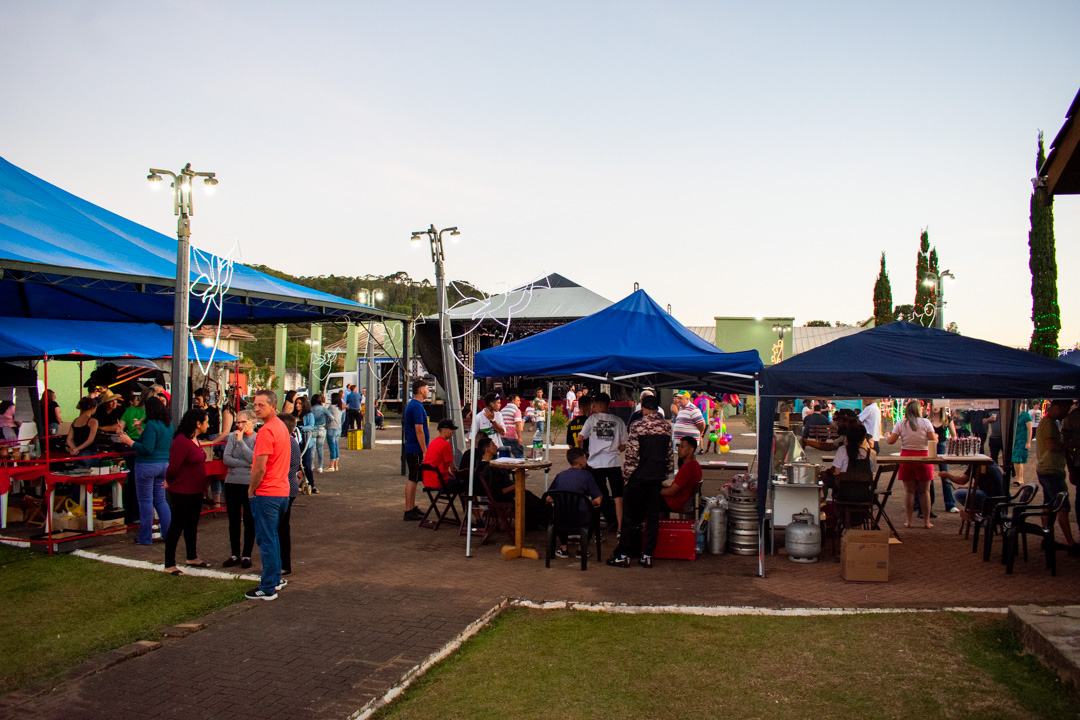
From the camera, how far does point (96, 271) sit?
30.3 feet

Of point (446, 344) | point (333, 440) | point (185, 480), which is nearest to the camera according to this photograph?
point (185, 480)

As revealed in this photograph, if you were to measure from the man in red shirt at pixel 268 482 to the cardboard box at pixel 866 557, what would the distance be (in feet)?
16.6

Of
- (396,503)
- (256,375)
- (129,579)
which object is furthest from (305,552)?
(256,375)

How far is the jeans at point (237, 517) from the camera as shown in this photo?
748 cm

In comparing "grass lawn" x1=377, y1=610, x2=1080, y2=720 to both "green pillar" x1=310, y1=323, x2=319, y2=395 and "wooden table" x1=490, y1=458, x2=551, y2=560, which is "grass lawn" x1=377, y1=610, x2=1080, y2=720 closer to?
"wooden table" x1=490, y1=458, x2=551, y2=560

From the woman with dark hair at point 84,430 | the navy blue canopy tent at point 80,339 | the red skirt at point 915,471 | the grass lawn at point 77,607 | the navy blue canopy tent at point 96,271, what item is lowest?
the grass lawn at point 77,607

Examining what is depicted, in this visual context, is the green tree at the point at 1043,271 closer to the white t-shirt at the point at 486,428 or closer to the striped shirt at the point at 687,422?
the striped shirt at the point at 687,422

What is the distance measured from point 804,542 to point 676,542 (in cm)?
132

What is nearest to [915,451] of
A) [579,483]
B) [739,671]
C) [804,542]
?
[804,542]

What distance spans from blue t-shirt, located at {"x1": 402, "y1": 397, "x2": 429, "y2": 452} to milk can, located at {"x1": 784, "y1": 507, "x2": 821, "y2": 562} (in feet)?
15.9

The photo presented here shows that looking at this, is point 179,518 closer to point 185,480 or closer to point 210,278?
point 185,480

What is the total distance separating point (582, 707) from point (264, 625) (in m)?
2.70

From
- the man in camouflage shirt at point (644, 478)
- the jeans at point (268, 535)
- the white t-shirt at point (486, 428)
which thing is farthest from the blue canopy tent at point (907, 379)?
the jeans at point (268, 535)

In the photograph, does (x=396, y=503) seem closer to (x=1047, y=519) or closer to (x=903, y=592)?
(x=903, y=592)
